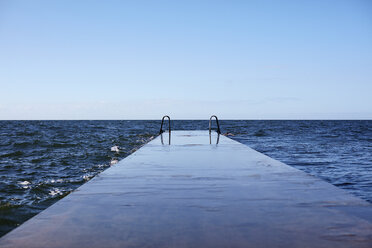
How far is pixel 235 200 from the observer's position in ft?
12.3

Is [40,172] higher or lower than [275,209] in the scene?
lower

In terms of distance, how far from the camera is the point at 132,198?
3924mm

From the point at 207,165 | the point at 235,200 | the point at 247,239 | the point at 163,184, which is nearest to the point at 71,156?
the point at 207,165

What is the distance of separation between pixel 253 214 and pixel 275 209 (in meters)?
0.35

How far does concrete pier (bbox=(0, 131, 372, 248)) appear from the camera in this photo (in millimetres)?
2406

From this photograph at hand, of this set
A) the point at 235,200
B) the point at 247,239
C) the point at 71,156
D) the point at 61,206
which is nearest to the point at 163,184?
the point at 235,200

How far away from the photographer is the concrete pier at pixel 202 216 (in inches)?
94.7

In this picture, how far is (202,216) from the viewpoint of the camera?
308 centimetres

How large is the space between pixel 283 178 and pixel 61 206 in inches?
146

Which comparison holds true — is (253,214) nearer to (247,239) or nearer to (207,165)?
(247,239)

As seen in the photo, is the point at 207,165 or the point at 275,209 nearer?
the point at 275,209

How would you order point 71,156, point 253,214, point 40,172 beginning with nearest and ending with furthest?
point 253,214 → point 40,172 → point 71,156

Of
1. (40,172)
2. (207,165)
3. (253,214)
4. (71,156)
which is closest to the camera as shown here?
(253,214)

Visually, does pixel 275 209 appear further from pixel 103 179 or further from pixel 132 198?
pixel 103 179
